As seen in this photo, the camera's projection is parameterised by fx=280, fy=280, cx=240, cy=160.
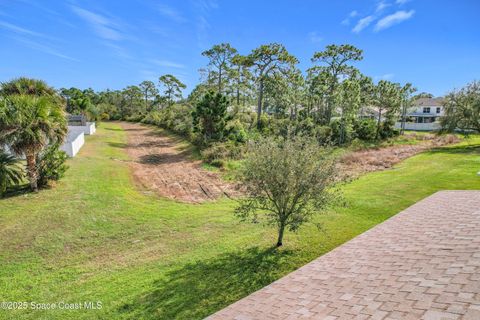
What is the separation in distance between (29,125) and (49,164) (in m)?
2.19

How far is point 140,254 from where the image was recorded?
8.53 meters

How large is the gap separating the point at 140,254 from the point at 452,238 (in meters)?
8.49

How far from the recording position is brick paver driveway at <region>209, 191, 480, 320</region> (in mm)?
4449

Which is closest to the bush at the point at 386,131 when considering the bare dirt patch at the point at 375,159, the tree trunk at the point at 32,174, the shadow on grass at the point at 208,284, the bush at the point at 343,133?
the bare dirt patch at the point at 375,159

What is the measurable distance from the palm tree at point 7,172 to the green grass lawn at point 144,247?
2.36 ft

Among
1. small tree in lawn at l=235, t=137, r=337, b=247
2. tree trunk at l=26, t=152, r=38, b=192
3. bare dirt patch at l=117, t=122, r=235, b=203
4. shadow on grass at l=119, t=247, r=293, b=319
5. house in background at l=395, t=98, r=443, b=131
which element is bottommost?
shadow on grass at l=119, t=247, r=293, b=319

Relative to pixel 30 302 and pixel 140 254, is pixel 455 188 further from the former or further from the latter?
pixel 30 302

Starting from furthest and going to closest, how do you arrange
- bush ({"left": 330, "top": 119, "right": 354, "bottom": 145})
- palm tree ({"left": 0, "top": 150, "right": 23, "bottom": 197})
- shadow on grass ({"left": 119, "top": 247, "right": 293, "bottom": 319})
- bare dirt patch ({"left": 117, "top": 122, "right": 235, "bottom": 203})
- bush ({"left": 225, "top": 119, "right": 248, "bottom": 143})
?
1. bush ({"left": 330, "top": 119, "right": 354, "bottom": 145})
2. bush ({"left": 225, "top": 119, "right": 248, "bottom": 143})
3. bare dirt patch ({"left": 117, "top": 122, "right": 235, "bottom": 203})
4. palm tree ({"left": 0, "top": 150, "right": 23, "bottom": 197})
5. shadow on grass ({"left": 119, "top": 247, "right": 293, "bottom": 319})

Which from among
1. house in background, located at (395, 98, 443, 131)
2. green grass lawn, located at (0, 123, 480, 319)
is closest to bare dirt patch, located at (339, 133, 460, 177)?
green grass lawn, located at (0, 123, 480, 319)

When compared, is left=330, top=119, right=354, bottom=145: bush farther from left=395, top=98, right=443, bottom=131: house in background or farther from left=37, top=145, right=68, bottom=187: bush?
left=395, top=98, right=443, bottom=131: house in background

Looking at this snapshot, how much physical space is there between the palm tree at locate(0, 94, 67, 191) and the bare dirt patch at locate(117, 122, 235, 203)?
208 inches

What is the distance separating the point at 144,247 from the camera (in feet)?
29.4

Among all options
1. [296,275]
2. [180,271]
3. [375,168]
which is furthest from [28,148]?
[375,168]

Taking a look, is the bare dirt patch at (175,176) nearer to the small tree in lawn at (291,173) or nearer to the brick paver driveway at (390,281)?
the small tree in lawn at (291,173)
